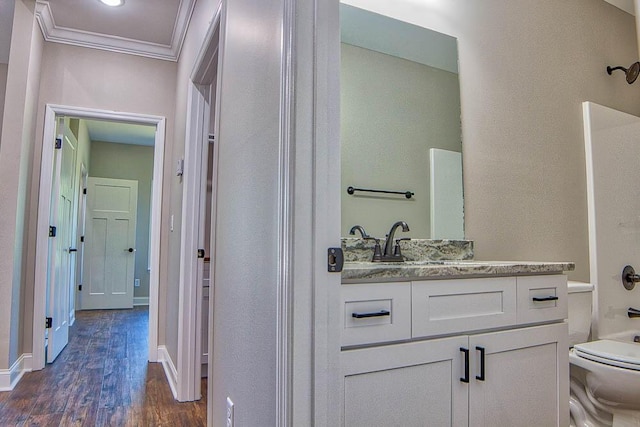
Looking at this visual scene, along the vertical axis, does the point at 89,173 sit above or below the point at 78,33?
below

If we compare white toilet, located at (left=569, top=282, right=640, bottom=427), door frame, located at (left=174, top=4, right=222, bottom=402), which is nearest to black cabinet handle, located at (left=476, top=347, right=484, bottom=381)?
white toilet, located at (left=569, top=282, right=640, bottom=427)

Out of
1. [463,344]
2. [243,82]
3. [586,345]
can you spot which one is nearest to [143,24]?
[243,82]

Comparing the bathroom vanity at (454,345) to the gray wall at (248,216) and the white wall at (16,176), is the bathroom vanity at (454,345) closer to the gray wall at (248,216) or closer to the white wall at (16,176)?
the gray wall at (248,216)

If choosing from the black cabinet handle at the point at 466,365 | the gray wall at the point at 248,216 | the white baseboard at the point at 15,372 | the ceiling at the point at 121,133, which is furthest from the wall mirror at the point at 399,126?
the ceiling at the point at 121,133

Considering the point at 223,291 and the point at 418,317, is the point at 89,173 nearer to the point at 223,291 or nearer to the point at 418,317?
the point at 223,291

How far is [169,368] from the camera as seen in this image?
9.23 ft

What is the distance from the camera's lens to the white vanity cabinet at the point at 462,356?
1.07 meters

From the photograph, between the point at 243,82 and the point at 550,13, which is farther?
the point at 550,13

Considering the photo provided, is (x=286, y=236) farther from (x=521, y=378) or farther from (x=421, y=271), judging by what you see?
(x=521, y=378)

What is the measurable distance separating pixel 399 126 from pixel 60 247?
2.91 m

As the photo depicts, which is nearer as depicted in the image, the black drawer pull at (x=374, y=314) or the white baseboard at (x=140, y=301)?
the black drawer pull at (x=374, y=314)

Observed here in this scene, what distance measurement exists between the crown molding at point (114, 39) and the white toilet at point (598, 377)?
2.89m

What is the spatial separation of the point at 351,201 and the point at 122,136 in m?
5.11

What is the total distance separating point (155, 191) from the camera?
326 cm
